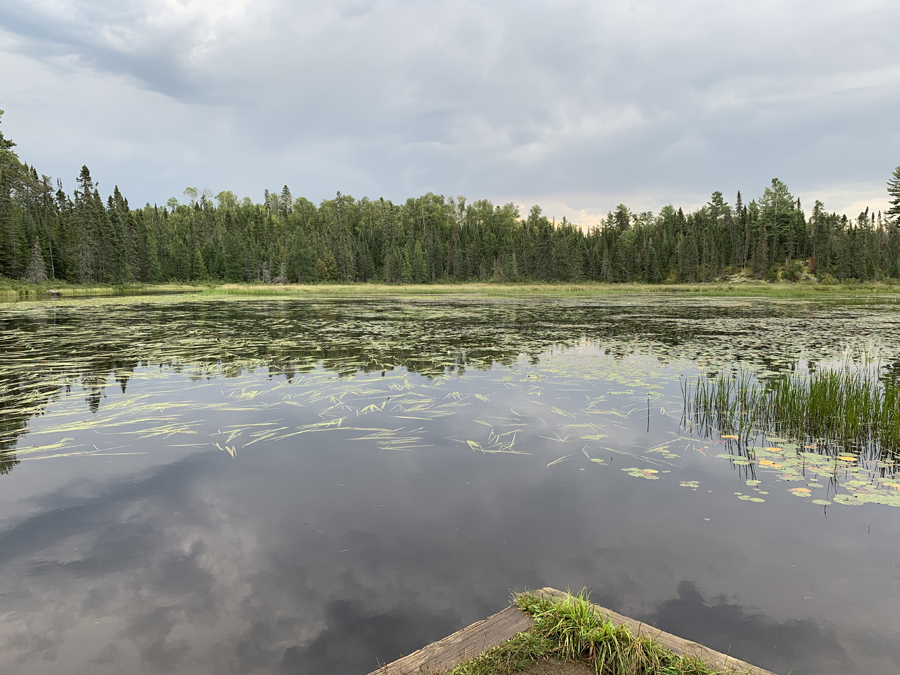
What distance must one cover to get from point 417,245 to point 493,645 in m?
112

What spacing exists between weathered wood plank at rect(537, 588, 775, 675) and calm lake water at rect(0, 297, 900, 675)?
0.43 metres

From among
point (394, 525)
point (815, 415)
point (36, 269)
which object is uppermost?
point (36, 269)

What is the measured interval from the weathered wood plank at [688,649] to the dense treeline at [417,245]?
84.3 metres

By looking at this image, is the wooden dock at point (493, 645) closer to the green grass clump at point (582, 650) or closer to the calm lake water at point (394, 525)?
the green grass clump at point (582, 650)

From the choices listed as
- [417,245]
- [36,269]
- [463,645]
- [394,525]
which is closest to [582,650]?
[463,645]

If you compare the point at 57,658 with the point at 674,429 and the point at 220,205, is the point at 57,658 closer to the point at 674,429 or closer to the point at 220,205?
the point at 674,429

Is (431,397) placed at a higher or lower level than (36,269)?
lower

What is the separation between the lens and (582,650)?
120 inches

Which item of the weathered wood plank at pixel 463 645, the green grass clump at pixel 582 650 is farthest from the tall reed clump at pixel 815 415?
the weathered wood plank at pixel 463 645

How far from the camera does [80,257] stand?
70.1m

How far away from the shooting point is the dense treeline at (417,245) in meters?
81.2

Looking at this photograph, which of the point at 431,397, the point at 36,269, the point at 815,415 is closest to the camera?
the point at 815,415

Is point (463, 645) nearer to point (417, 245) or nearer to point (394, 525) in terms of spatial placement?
point (394, 525)

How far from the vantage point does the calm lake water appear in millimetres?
3447
